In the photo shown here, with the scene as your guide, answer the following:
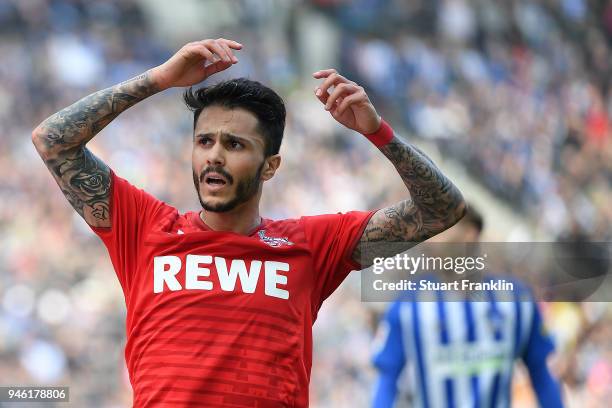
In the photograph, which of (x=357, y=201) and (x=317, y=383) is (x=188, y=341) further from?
(x=357, y=201)

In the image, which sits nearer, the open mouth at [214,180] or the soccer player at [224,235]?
the soccer player at [224,235]

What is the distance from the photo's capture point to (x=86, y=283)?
34.9 ft

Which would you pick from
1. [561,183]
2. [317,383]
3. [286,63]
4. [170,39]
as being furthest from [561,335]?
A: [170,39]

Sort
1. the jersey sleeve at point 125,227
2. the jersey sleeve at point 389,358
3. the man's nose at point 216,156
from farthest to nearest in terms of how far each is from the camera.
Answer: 1. the jersey sleeve at point 389,358
2. the jersey sleeve at point 125,227
3. the man's nose at point 216,156

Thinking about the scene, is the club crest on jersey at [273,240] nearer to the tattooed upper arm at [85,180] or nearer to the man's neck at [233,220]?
the man's neck at [233,220]

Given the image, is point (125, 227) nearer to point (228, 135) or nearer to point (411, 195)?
point (228, 135)

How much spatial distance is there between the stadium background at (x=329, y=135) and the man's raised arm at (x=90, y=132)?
6.34m

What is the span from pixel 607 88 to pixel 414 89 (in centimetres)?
286

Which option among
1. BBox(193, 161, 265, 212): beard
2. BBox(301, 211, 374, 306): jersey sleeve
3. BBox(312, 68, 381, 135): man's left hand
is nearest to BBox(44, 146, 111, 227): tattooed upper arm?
BBox(193, 161, 265, 212): beard

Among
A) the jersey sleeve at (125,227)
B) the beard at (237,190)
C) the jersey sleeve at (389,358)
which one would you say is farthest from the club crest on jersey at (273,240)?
the jersey sleeve at (389,358)

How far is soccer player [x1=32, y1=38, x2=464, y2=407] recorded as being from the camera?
128 inches

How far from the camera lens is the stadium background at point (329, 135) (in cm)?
1028

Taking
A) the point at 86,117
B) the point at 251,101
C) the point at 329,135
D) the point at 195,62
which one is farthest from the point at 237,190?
the point at 329,135

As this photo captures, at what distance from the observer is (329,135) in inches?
513
